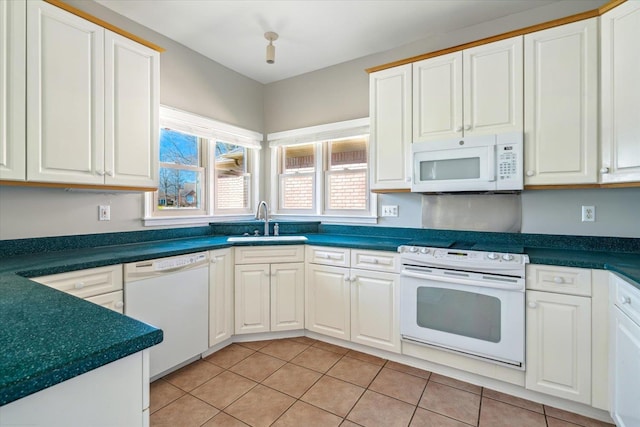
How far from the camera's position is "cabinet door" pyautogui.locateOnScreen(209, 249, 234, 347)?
2.58 metres

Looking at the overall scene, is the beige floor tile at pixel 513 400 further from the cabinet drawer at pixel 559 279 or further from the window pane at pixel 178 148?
the window pane at pixel 178 148

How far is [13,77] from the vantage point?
171 cm

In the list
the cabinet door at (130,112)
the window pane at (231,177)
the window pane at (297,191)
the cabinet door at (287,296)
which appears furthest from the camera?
the window pane at (297,191)

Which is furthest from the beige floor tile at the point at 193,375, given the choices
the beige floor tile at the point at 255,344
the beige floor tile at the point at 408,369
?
the beige floor tile at the point at 408,369

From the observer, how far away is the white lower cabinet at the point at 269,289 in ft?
9.18

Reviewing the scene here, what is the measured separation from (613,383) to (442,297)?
96 centimetres

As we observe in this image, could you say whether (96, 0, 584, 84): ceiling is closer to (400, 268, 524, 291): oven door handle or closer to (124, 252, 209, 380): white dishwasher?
(124, 252, 209, 380): white dishwasher

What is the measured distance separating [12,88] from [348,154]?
2.62 m

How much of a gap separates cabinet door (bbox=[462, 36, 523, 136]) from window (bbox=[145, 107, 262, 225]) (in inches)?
92.7

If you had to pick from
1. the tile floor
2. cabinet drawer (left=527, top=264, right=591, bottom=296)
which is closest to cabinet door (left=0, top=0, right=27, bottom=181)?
the tile floor

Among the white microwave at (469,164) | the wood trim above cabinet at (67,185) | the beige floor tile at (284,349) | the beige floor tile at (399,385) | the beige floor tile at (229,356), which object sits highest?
the white microwave at (469,164)

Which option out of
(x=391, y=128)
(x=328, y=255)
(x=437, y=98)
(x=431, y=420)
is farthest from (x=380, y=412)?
A: (x=437, y=98)

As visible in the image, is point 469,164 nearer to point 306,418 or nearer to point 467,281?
point 467,281

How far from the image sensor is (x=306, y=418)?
186 cm
